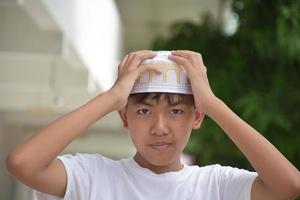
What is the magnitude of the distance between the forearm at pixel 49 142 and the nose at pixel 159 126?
0.17m

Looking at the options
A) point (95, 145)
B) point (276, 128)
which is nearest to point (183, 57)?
point (276, 128)

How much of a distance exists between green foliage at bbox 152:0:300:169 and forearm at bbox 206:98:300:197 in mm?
3492

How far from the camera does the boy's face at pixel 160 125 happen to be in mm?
2213

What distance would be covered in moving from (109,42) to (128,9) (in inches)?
96.5

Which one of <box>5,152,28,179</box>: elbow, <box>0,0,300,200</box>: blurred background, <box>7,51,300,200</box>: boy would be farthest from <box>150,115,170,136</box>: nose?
<box>0,0,300,200</box>: blurred background

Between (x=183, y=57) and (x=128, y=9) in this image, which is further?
(x=128, y=9)

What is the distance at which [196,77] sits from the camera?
2252mm

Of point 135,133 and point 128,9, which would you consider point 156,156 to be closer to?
point 135,133

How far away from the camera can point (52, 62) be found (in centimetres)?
668

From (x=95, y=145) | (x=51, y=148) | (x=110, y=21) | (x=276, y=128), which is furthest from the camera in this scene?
(x=95, y=145)

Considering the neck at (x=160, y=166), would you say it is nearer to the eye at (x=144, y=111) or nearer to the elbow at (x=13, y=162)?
the eye at (x=144, y=111)

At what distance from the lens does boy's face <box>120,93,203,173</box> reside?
7.26ft

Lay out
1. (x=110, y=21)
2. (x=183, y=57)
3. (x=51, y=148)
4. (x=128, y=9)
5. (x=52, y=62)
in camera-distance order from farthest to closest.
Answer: (x=128, y=9)
(x=110, y=21)
(x=52, y=62)
(x=183, y=57)
(x=51, y=148)

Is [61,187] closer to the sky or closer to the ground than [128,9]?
closer to the ground
